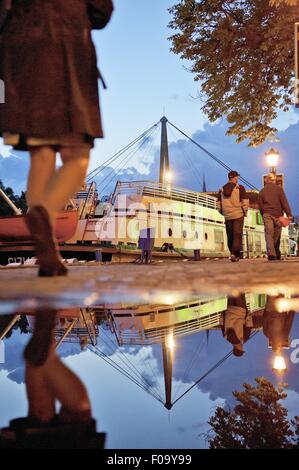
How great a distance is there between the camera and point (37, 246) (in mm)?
2611

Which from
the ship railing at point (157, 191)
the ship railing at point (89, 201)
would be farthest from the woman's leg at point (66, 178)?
the ship railing at point (89, 201)

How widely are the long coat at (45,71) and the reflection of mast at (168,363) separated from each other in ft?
5.57

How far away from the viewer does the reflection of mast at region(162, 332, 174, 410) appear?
0.80 meters

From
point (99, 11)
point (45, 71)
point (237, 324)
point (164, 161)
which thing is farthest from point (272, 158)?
point (164, 161)

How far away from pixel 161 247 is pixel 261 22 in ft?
31.0

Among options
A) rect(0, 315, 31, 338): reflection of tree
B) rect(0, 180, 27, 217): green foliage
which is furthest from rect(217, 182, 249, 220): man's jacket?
rect(0, 180, 27, 217): green foliage

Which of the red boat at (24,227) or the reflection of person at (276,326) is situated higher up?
the red boat at (24,227)

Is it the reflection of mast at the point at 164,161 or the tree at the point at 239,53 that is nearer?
the tree at the point at 239,53

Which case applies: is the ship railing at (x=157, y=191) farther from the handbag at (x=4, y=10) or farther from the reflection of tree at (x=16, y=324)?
the reflection of tree at (x=16, y=324)

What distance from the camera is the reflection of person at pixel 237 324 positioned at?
4.09 ft

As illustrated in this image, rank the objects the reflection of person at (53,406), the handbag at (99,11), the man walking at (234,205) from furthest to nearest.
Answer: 1. the man walking at (234,205)
2. the handbag at (99,11)
3. the reflection of person at (53,406)

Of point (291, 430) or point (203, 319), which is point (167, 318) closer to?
point (203, 319)

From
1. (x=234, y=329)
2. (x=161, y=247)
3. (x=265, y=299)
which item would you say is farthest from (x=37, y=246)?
(x=161, y=247)

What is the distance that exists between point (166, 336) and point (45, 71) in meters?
1.89
